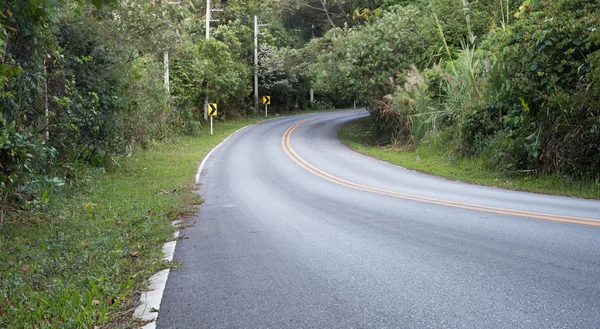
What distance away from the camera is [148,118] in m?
22.5

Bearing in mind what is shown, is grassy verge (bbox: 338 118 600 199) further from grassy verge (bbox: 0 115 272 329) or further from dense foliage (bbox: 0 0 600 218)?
grassy verge (bbox: 0 115 272 329)

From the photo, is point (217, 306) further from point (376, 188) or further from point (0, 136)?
point (376, 188)

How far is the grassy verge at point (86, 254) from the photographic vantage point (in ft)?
14.5

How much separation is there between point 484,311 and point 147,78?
62.2 feet

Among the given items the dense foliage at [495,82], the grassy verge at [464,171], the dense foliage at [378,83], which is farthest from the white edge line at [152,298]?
the dense foliage at [495,82]

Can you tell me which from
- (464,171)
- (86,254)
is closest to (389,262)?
(86,254)

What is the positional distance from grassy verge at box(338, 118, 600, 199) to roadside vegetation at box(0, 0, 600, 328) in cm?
10

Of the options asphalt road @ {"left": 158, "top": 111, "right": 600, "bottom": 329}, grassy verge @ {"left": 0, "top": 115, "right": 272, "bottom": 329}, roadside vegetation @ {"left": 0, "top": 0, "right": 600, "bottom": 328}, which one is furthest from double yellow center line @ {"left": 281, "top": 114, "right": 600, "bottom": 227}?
grassy verge @ {"left": 0, "top": 115, "right": 272, "bottom": 329}

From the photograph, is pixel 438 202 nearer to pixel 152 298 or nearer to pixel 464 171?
pixel 152 298

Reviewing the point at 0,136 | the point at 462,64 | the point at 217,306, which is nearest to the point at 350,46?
the point at 462,64

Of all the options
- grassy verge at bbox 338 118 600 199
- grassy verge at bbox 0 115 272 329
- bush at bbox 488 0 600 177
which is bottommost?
grassy verge at bbox 338 118 600 199

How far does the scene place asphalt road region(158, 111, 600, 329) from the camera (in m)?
4.12

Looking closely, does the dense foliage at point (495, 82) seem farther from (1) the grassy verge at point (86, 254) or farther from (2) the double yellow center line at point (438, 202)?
A: (1) the grassy verge at point (86, 254)

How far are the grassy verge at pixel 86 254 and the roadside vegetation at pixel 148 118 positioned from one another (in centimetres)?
3
